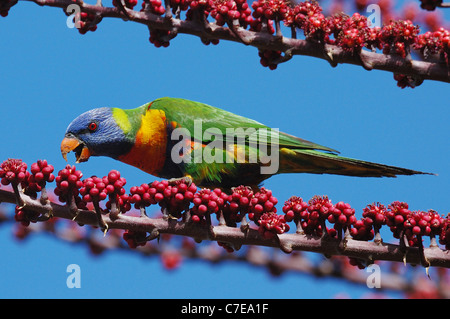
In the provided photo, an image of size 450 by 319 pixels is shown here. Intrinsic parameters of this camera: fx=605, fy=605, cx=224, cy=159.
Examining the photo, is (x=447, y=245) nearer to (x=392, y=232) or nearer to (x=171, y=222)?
(x=392, y=232)

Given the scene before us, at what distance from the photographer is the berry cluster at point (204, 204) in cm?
408

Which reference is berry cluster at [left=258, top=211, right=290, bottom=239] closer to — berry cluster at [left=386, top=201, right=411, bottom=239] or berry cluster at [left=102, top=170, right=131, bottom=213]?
berry cluster at [left=386, top=201, right=411, bottom=239]

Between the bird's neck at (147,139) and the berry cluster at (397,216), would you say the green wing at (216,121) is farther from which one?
the berry cluster at (397,216)

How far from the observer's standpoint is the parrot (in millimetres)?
5719

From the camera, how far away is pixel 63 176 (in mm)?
4016

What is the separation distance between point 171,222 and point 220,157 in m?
1.73

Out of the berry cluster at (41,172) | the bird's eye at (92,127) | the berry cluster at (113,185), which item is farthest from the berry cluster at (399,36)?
the bird's eye at (92,127)

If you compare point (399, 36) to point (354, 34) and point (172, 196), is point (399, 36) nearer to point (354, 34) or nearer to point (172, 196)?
point (354, 34)

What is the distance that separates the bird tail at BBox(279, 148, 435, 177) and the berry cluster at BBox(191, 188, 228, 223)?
1.47 metres

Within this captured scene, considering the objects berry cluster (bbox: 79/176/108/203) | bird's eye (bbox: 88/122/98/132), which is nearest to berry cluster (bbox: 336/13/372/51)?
berry cluster (bbox: 79/176/108/203)

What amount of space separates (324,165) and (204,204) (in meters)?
1.90

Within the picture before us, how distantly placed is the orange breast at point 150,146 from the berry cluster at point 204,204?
1993 millimetres

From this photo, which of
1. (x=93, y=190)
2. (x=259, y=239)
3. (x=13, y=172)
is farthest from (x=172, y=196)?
(x=13, y=172)
